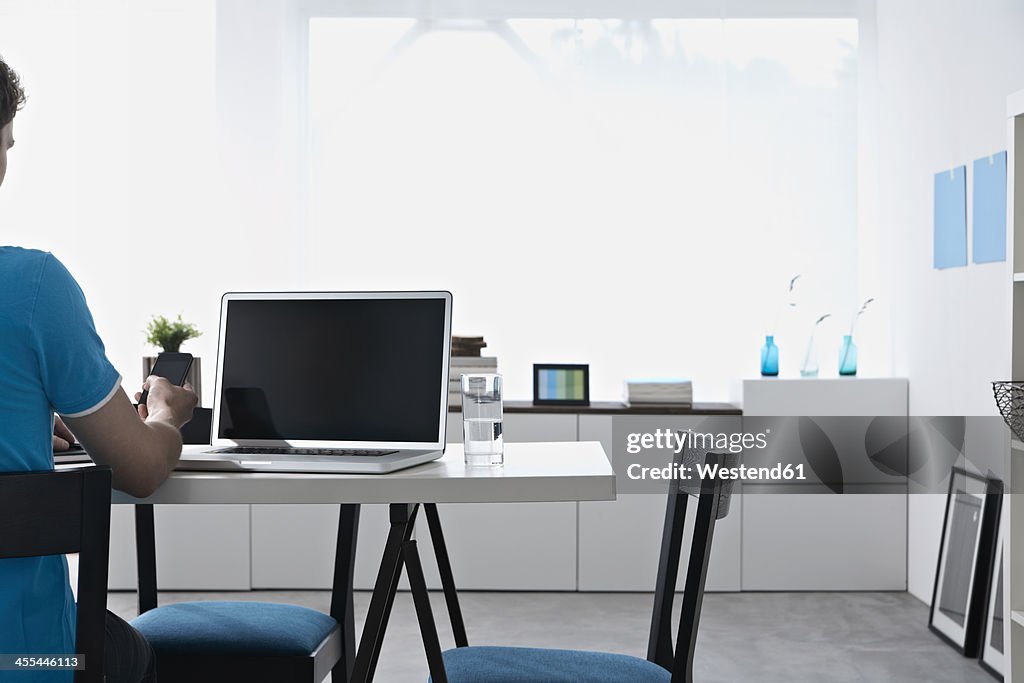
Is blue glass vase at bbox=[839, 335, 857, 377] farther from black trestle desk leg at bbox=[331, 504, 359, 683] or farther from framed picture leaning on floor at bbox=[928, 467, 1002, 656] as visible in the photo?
black trestle desk leg at bbox=[331, 504, 359, 683]

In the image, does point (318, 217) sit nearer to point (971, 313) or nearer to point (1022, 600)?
point (971, 313)

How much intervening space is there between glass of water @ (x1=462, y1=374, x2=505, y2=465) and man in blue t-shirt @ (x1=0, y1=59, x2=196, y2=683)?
0.59 metres

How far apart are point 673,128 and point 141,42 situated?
249cm

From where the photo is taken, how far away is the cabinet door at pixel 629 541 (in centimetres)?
421

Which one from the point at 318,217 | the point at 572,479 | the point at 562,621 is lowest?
the point at 562,621

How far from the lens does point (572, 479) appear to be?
5.50 feet

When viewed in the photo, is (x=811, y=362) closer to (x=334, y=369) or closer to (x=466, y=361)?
(x=466, y=361)

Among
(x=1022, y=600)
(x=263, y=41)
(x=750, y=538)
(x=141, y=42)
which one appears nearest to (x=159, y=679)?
(x=1022, y=600)

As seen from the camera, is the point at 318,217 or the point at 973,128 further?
the point at 318,217

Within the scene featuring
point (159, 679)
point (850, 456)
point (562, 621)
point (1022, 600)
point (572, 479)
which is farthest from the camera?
point (850, 456)

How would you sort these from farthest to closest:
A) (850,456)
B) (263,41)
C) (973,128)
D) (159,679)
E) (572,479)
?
(263,41) < (850,456) < (973,128) < (159,679) < (572,479)

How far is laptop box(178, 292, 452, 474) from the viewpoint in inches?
76.7

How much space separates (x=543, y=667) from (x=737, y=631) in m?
2.06

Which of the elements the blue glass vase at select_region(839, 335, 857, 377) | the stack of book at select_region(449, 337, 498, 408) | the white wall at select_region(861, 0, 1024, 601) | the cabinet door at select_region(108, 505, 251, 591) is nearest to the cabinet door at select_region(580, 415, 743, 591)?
the stack of book at select_region(449, 337, 498, 408)
